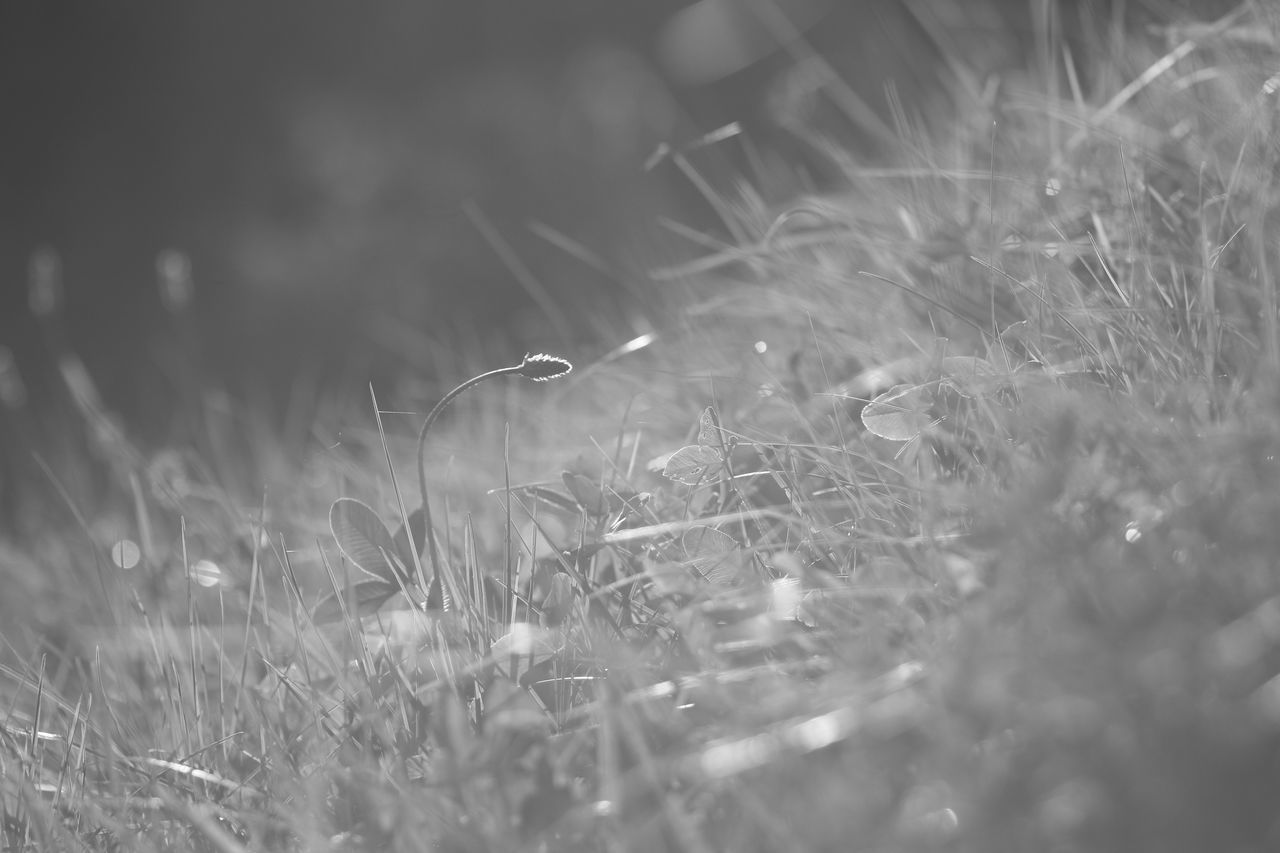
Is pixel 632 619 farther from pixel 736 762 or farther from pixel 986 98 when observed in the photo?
pixel 986 98

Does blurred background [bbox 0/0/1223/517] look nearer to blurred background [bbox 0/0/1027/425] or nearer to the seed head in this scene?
blurred background [bbox 0/0/1027/425]

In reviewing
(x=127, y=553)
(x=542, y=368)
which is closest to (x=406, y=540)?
(x=542, y=368)

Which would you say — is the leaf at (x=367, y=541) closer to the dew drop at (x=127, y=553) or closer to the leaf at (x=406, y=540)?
the leaf at (x=406, y=540)

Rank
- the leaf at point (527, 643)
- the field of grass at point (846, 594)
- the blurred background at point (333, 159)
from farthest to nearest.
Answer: the blurred background at point (333, 159) → the leaf at point (527, 643) → the field of grass at point (846, 594)

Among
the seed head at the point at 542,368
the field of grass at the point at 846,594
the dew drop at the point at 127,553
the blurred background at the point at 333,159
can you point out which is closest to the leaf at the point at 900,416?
the field of grass at the point at 846,594

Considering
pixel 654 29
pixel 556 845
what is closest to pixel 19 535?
pixel 556 845
